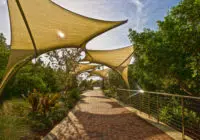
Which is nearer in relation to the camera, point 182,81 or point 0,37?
point 182,81

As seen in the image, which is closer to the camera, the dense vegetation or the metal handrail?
the metal handrail

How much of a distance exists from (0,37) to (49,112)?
1910 centimetres

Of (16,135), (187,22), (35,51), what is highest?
(187,22)

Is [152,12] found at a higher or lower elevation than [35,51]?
higher

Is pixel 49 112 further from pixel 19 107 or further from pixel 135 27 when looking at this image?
pixel 135 27

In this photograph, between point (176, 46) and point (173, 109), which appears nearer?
point (176, 46)

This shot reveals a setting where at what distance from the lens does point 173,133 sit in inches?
185

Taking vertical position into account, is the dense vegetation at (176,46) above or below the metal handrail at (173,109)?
above

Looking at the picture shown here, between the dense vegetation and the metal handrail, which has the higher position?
the dense vegetation

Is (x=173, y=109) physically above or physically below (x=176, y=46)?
below

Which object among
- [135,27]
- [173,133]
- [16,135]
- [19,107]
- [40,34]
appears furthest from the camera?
[135,27]

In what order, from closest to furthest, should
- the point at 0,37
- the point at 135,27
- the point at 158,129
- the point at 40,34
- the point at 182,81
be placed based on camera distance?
1. the point at 158,129
2. the point at 40,34
3. the point at 182,81
4. the point at 135,27
5. the point at 0,37

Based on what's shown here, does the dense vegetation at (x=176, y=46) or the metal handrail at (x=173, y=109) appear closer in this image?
the metal handrail at (x=173, y=109)

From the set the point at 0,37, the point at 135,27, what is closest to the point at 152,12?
the point at 135,27
